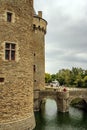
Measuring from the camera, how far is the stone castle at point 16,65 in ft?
51.0

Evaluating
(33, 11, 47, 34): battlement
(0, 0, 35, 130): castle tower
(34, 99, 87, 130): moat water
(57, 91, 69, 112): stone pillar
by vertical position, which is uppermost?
(33, 11, 47, 34): battlement

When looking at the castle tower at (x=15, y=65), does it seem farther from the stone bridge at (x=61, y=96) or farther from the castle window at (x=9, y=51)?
the stone bridge at (x=61, y=96)

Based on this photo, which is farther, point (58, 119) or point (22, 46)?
point (58, 119)

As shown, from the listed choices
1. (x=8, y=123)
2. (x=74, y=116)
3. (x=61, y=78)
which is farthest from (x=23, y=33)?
(x=61, y=78)

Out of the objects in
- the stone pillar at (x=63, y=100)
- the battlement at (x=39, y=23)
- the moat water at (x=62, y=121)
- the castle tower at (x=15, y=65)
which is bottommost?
the moat water at (x=62, y=121)

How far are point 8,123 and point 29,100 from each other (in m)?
2.32

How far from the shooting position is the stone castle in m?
15.5

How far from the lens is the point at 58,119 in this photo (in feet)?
75.8

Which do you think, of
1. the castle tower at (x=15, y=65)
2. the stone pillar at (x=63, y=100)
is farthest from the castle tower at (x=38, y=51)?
the castle tower at (x=15, y=65)

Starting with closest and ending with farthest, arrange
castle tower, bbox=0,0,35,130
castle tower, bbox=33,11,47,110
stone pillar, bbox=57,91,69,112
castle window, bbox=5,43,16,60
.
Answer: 1. castle tower, bbox=0,0,35,130
2. castle window, bbox=5,43,16,60
3. stone pillar, bbox=57,91,69,112
4. castle tower, bbox=33,11,47,110

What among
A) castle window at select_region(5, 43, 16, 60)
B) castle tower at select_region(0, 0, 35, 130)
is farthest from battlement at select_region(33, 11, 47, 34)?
castle window at select_region(5, 43, 16, 60)

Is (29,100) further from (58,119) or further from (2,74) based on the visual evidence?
(58,119)

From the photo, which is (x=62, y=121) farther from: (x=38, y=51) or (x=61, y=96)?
(x=38, y=51)

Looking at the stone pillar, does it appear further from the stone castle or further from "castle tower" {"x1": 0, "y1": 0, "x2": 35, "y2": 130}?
"castle tower" {"x1": 0, "y1": 0, "x2": 35, "y2": 130}
